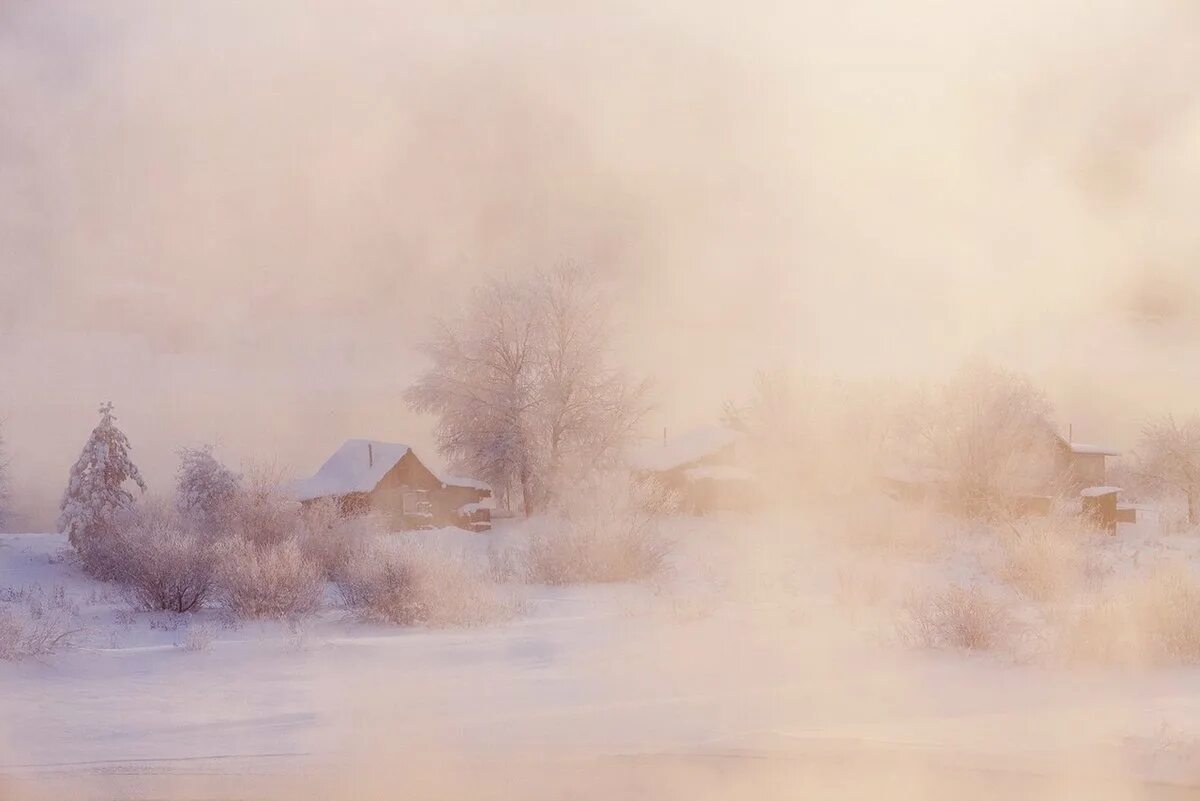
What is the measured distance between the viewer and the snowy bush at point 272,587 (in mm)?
9305

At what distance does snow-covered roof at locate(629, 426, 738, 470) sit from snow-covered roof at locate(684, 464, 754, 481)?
452mm

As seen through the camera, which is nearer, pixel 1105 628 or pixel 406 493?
pixel 1105 628

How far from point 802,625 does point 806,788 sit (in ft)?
13.1

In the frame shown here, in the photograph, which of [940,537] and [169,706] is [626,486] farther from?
[169,706]

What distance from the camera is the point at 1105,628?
23.4 ft

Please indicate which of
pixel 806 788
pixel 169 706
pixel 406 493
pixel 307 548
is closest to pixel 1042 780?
pixel 806 788

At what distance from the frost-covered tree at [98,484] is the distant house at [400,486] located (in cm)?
453

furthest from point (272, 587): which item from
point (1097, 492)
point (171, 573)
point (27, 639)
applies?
point (1097, 492)

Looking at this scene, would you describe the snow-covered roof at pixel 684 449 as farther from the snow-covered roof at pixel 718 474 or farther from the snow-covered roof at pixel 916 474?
the snow-covered roof at pixel 916 474

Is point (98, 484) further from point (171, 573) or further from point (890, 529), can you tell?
point (890, 529)

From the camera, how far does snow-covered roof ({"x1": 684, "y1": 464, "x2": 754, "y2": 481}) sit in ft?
98.7

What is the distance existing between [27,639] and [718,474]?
24438 mm

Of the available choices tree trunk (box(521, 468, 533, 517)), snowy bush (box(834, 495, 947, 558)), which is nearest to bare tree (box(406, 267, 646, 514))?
tree trunk (box(521, 468, 533, 517))

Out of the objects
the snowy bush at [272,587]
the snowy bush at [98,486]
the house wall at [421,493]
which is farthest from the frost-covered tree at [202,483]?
the snowy bush at [272,587]
